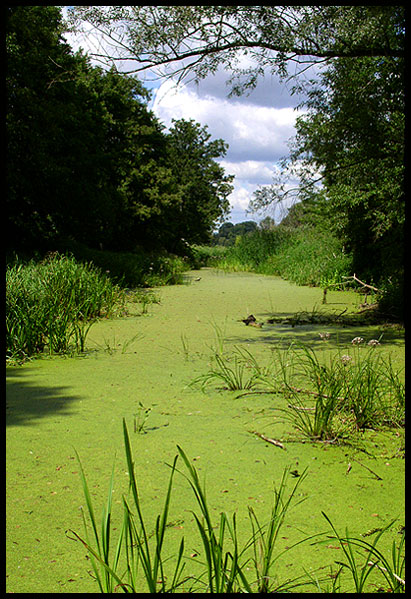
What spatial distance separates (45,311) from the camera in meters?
4.38

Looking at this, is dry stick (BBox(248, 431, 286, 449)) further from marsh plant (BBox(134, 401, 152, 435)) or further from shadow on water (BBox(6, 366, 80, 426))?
shadow on water (BBox(6, 366, 80, 426))

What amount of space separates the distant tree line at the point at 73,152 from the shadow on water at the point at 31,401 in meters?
2.28

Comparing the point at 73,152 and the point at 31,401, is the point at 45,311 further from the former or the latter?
the point at 73,152

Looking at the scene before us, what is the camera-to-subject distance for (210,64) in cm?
437

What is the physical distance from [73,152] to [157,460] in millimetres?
10204

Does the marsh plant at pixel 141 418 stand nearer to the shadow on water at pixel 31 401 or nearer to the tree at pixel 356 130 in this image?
the shadow on water at pixel 31 401

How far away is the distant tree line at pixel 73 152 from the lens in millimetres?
9797

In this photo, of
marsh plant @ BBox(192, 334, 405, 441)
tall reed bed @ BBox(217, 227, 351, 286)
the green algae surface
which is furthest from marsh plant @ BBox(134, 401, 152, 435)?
tall reed bed @ BBox(217, 227, 351, 286)

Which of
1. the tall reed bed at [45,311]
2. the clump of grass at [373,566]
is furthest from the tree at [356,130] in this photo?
the clump of grass at [373,566]

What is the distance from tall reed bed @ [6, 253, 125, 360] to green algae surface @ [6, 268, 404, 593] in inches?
8.1

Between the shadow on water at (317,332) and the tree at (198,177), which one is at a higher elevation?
the tree at (198,177)

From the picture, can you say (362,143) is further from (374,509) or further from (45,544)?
(45,544)

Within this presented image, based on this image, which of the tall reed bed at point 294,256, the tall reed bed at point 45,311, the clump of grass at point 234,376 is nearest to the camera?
the clump of grass at point 234,376

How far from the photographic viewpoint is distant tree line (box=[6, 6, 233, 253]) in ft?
32.1
